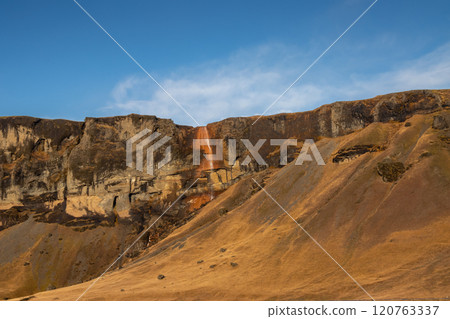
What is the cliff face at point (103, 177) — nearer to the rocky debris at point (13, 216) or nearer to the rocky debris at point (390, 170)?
the rocky debris at point (13, 216)

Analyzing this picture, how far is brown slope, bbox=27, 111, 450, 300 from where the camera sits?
25109 millimetres

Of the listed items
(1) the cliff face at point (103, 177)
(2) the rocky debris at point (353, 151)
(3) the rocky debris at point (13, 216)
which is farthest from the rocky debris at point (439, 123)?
(3) the rocky debris at point (13, 216)

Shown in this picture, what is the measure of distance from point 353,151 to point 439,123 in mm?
8519

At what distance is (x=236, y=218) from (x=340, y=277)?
18463 millimetres

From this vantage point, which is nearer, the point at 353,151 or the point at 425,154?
the point at 425,154

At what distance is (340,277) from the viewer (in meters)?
25.9

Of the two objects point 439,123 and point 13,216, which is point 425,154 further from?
point 13,216

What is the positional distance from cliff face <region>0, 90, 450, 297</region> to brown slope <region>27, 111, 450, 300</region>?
772 cm

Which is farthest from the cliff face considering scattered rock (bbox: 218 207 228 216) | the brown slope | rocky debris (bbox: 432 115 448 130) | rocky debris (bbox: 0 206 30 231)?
rocky debris (bbox: 432 115 448 130)

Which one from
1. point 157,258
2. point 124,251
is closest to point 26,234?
point 124,251

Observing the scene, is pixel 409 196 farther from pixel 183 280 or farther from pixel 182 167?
pixel 182 167

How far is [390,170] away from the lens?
3556cm

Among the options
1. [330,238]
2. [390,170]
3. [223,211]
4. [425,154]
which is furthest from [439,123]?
[223,211]

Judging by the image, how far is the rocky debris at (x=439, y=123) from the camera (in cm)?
3832
